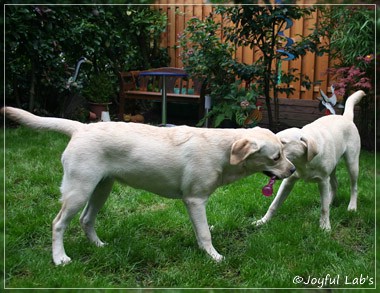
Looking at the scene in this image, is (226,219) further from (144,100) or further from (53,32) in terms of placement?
(53,32)

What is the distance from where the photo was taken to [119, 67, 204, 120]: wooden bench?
93.3 inches

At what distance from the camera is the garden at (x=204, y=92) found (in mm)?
2105

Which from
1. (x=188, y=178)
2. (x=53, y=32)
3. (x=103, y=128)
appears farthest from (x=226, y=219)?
(x=53, y=32)

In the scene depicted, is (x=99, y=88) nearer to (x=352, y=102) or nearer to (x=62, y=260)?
(x=62, y=260)

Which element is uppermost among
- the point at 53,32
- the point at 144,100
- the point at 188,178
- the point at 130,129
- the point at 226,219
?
the point at 53,32

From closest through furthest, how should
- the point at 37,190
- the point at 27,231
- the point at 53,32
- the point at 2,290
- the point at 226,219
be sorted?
the point at 53,32 < the point at 2,290 < the point at 27,231 < the point at 226,219 < the point at 37,190

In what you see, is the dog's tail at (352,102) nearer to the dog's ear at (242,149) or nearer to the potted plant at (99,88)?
the dog's ear at (242,149)

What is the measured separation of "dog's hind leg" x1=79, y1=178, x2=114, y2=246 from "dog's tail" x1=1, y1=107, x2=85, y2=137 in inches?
17.4

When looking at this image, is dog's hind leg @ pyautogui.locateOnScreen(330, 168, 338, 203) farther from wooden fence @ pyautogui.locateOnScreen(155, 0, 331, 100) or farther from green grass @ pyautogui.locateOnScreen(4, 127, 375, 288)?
wooden fence @ pyautogui.locateOnScreen(155, 0, 331, 100)

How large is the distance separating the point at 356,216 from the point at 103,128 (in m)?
2.01

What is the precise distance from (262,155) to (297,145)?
41 cm

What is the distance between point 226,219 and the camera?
3.27 m

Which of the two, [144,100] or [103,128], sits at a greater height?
[144,100]

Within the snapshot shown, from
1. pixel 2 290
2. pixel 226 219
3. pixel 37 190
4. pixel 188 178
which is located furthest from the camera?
pixel 37 190
